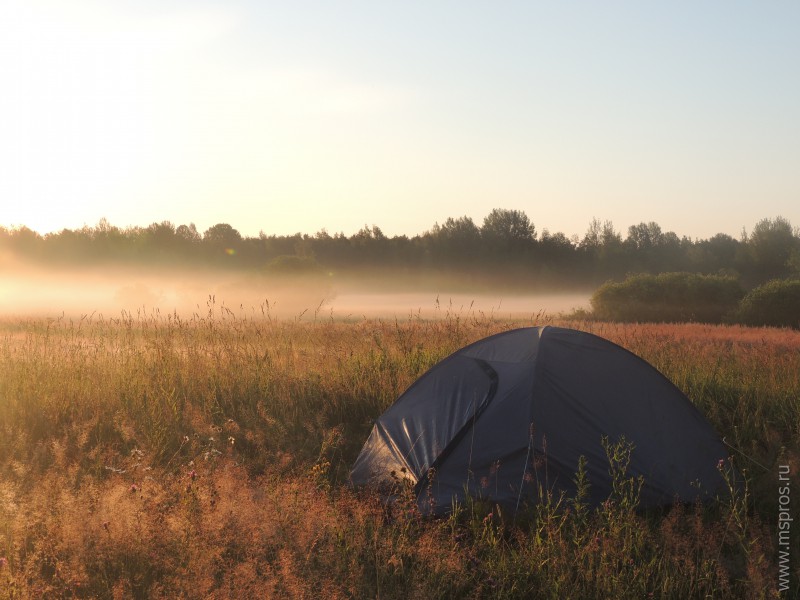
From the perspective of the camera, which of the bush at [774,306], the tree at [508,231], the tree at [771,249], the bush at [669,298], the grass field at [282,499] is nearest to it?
the grass field at [282,499]

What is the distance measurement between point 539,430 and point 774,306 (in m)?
19.7

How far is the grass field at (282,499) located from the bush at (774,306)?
12.8m

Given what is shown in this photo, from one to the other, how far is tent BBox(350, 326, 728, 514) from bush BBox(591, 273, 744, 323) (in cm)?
1866

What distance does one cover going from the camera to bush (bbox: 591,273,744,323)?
23.9 metres

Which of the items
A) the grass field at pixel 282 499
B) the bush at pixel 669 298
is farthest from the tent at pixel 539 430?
the bush at pixel 669 298

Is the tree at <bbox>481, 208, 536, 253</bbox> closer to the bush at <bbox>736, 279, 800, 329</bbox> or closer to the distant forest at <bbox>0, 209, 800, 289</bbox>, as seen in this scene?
the distant forest at <bbox>0, 209, 800, 289</bbox>

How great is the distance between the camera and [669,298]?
81.1ft

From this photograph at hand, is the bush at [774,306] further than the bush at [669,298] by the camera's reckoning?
No

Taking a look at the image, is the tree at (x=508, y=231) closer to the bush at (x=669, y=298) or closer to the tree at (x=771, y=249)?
the tree at (x=771, y=249)

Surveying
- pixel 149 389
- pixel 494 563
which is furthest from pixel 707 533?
pixel 149 389

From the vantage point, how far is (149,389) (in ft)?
26.2

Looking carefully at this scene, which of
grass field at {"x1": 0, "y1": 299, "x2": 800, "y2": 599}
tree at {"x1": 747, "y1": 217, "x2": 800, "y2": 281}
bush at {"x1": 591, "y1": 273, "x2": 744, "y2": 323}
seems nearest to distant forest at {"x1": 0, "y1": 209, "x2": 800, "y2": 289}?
tree at {"x1": 747, "y1": 217, "x2": 800, "y2": 281}

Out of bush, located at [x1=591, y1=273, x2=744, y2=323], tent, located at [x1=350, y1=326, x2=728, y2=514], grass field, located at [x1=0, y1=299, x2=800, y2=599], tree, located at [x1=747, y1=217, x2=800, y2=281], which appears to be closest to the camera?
grass field, located at [x1=0, y1=299, x2=800, y2=599]

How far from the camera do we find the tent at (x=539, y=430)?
512 cm
